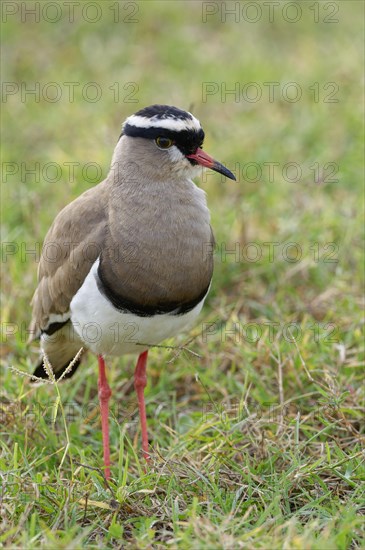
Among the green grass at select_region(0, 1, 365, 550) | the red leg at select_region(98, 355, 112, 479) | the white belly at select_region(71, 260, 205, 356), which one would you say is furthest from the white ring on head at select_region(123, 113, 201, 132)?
the red leg at select_region(98, 355, 112, 479)

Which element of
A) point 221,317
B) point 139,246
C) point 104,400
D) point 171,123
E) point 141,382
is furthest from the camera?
point 221,317

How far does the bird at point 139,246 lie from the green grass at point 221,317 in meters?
0.32

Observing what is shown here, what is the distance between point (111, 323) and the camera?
4023 millimetres

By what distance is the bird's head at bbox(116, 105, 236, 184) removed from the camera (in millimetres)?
4129

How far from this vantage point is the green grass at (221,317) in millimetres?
3689

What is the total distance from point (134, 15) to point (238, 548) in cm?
723

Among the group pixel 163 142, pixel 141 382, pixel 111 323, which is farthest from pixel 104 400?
pixel 163 142

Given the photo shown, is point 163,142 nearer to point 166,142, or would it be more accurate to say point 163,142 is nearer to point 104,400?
point 166,142

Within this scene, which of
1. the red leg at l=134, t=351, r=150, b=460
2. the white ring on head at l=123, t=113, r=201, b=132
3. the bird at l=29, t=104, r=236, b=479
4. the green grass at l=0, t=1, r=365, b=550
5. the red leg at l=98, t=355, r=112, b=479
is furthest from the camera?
the red leg at l=134, t=351, r=150, b=460

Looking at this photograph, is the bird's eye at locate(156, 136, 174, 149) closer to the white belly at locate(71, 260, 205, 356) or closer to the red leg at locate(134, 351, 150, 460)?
the white belly at locate(71, 260, 205, 356)

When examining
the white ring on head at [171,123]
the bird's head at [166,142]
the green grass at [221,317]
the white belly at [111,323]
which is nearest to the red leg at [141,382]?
the green grass at [221,317]

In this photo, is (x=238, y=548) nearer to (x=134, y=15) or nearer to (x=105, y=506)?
(x=105, y=506)

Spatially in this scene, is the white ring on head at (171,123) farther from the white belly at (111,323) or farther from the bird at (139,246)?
the white belly at (111,323)

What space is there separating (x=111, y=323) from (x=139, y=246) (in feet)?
1.27
